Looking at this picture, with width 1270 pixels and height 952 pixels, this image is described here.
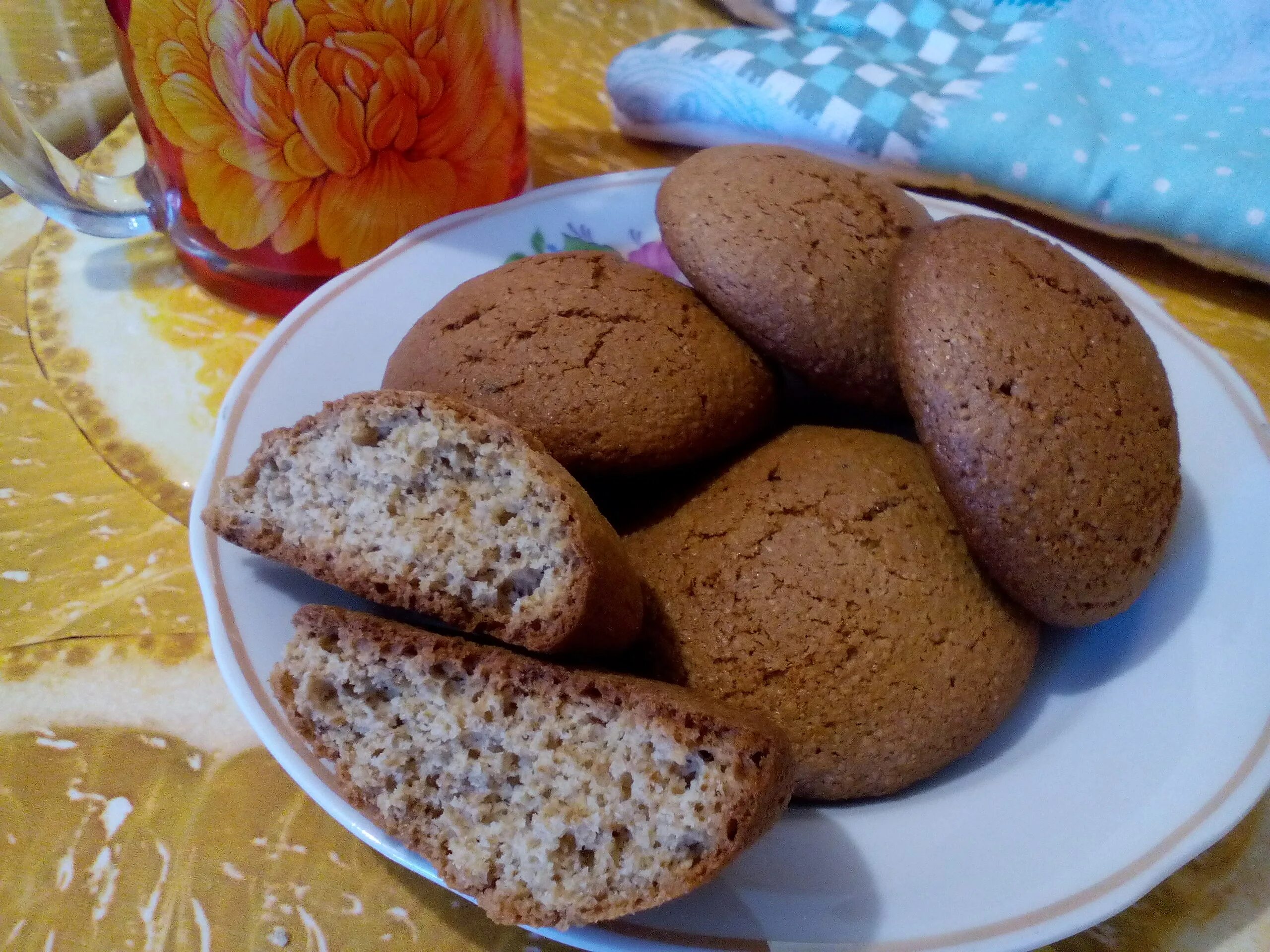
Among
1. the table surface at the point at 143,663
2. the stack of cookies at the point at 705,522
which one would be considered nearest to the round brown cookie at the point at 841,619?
the stack of cookies at the point at 705,522

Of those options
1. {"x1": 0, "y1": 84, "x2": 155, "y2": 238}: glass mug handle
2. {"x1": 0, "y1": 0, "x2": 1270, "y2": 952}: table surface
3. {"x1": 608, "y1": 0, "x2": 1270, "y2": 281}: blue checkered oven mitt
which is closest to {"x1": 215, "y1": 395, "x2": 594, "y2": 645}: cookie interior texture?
{"x1": 0, "y1": 0, "x2": 1270, "y2": 952}: table surface

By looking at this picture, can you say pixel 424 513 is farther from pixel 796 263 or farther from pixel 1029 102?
pixel 1029 102

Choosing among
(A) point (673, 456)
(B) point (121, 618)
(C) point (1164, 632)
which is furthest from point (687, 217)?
(B) point (121, 618)

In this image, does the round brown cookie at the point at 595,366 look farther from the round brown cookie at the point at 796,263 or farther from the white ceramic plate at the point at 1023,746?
the white ceramic plate at the point at 1023,746

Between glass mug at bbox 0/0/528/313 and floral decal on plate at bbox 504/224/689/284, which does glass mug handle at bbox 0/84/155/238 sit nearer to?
glass mug at bbox 0/0/528/313

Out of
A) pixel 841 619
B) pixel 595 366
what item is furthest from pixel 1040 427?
pixel 595 366

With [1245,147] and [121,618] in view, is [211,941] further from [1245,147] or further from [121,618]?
[1245,147]
